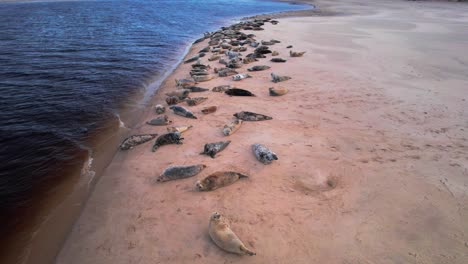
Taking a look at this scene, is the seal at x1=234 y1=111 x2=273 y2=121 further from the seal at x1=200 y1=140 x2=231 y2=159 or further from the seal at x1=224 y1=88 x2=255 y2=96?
the seal at x1=224 y1=88 x2=255 y2=96

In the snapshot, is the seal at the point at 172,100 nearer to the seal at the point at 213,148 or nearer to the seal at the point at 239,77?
the seal at the point at 239,77

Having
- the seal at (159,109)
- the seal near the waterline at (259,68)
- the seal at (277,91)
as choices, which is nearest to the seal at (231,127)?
the seal at (277,91)

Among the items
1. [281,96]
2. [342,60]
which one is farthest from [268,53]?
[281,96]

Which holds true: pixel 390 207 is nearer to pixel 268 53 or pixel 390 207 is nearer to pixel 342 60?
pixel 342 60

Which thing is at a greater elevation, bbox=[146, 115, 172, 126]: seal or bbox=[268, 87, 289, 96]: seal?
bbox=[268, 87, 289, 96]: seal

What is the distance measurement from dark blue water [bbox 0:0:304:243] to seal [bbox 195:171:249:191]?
2909 millimetres

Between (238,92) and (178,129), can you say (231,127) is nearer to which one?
(178,129)

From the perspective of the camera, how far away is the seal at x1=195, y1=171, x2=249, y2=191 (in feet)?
14.8

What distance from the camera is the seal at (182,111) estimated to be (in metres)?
7.37

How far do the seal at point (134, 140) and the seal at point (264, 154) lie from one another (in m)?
2.60

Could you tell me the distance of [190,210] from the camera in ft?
13.6

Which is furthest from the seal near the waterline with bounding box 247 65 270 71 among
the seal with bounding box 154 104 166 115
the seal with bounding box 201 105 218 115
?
the seal with bounding box 154 104 166 115

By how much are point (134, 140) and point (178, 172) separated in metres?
1.94

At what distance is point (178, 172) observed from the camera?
491 centimetres
